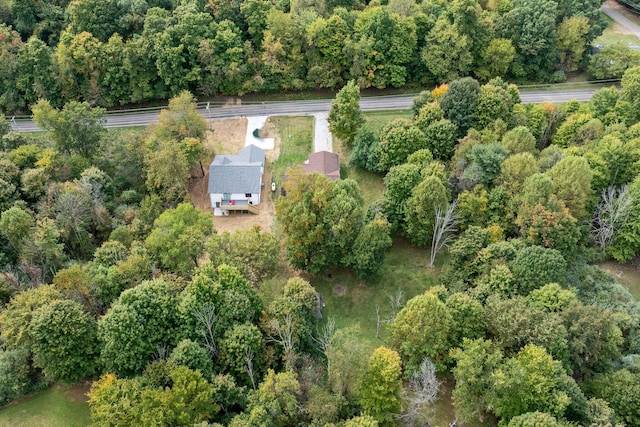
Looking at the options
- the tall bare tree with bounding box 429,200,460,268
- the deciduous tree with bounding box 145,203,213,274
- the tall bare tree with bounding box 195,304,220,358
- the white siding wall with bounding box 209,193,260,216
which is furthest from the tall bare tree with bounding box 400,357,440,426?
the white siding wall with bounding box 209,193,260,216

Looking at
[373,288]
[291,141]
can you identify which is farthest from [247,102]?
[373,288]

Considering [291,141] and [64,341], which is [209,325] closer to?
[64,341]

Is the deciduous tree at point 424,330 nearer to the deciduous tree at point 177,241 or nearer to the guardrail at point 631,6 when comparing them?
the deciduous tree at point 177,241

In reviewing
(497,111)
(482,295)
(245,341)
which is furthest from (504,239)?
(245,341)

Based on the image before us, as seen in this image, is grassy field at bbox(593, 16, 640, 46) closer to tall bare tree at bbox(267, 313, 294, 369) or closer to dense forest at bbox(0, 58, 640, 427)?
dense forest at bbox(0, 58, 640, 427)

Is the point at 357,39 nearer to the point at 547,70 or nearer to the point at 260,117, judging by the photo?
the point at 260,117

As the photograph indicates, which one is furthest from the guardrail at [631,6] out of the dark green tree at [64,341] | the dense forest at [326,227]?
the dark green tree at [64,341]
